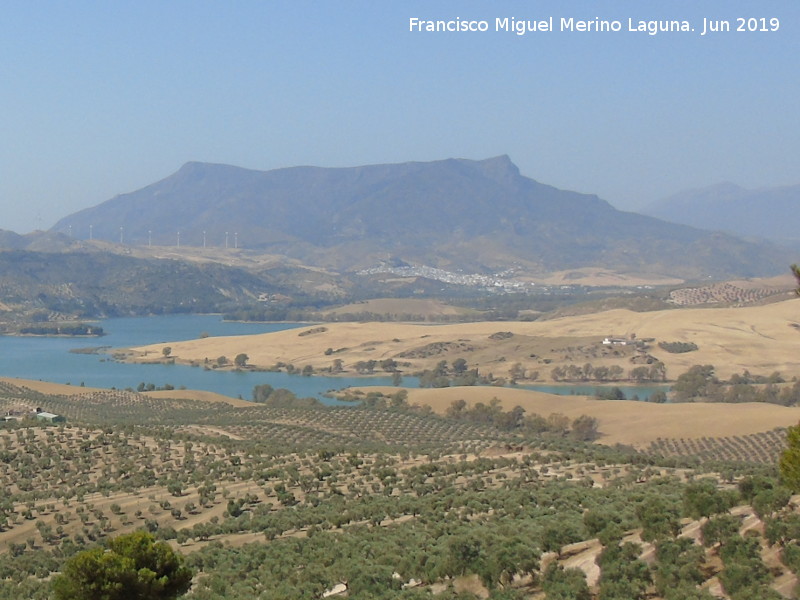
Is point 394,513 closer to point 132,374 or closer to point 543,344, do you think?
point 132,374

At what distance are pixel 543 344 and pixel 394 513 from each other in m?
90.1

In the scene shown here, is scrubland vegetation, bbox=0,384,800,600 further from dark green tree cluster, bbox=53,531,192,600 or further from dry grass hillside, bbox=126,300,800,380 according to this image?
dry grass hillside, bbox=126,300,800,380

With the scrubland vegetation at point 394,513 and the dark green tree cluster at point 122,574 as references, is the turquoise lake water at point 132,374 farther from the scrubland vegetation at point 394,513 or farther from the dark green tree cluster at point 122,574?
the dark green tree cluster at point 122,574

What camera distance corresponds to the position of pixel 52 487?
34531 mm

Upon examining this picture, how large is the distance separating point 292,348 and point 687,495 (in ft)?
347

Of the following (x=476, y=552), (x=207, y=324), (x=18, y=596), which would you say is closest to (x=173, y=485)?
(x=18, y=596)

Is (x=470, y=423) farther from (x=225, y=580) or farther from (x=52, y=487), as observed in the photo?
(x=225, y=580)

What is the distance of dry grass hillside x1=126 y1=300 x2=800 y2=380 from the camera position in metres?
106

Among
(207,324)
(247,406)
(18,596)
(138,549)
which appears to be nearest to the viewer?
(138,549)

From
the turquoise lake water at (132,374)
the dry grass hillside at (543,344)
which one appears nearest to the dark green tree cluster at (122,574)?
the turquoise lake water at (132,374)

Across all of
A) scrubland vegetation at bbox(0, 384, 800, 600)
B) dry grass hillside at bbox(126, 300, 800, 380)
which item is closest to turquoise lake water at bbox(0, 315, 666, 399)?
dry grass hillside at bbox(126, 300, 800, 380)

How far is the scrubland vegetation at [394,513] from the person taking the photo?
1794cm

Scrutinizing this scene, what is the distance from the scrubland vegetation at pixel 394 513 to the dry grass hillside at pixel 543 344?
51.8m

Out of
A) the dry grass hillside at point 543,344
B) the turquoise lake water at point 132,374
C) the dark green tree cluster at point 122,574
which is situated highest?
the dark green tree cluster at point 122,574
